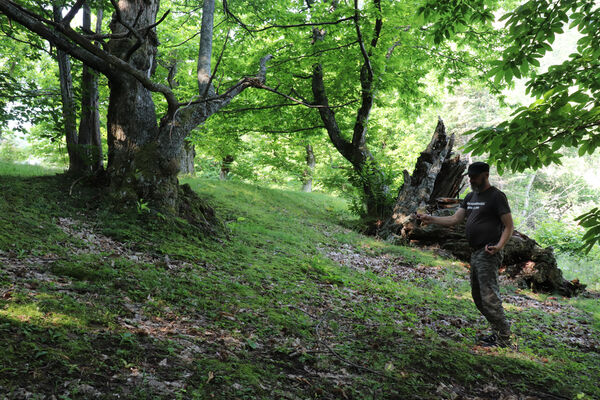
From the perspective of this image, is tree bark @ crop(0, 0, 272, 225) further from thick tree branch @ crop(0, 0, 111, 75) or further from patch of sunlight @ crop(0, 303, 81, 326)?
patch of sunlight @ crop(0, 303, 81, 326)

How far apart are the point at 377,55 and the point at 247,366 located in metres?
9.81

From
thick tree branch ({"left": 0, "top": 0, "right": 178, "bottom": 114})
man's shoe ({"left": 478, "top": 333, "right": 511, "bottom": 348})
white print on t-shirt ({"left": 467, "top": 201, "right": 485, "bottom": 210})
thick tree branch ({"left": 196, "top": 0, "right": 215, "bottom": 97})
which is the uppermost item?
thick tree branch ({"left": 196, "top": 0, "right": 215, "bottom": 97})

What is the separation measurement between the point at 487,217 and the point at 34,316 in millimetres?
4836

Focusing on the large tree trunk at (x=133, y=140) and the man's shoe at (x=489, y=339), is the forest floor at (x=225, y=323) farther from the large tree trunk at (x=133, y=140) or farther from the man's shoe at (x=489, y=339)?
the large tree trunk at (x=133, y=140)

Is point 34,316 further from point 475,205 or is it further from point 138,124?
point 475,205

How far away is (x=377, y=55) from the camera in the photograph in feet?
34.0

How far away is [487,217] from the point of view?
14.4ft

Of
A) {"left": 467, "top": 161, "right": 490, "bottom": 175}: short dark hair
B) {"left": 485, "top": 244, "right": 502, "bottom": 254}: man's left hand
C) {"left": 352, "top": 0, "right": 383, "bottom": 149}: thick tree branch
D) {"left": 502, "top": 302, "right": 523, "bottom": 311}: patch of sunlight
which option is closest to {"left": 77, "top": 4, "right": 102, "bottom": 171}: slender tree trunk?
{"left": 352, "top": 0, "right": 383, "bottom": 149}: thick tree branch

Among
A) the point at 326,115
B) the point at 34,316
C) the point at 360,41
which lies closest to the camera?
the point at 34,316

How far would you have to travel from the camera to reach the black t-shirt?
4.31 m

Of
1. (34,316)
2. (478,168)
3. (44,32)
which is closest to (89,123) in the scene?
(44,32)

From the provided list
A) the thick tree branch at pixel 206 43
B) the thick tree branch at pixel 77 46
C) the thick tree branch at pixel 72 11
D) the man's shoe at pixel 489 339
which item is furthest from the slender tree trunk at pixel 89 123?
the man's shoe at pixel 489 339

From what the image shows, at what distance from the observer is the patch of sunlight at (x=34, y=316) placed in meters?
2.68

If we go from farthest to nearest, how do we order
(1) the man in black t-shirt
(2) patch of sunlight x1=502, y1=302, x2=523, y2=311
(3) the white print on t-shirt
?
(2) patch of sunlight x1=502, y1=302, x2=523, y2=311 < (3) the white print on t-shirt < (1) the man in black t-shirt
